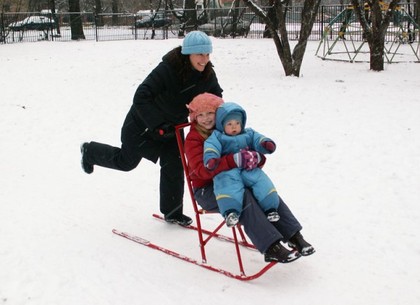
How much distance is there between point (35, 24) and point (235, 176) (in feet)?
87.9

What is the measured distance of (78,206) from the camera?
5895mm

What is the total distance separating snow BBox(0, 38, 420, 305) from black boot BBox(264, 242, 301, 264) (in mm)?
232

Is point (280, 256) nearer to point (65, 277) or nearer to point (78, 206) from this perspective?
point (65, 277)

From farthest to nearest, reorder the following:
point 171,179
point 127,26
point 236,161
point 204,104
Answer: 1. point 127,26
2. point 171,179
3. point 204,104
4. point 236,161

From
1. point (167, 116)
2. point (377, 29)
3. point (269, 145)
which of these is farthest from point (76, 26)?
point (269, 145)

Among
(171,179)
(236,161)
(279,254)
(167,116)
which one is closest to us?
(279,254)

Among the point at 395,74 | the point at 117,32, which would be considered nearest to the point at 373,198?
the point at 395,74

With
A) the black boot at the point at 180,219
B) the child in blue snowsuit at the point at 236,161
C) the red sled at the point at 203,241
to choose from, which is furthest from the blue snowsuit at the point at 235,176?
the black boot at the point at 180,219

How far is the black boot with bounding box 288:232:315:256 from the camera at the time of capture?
3949 millimetres

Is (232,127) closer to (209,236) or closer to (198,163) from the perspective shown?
(198,163)

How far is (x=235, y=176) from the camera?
3.99 metres

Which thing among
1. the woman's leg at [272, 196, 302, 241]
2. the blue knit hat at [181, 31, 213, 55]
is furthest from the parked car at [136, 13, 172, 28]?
the woman's leg at [272, 196, 302, 241]

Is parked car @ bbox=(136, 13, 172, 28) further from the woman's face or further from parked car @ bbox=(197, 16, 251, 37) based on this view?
the woman's face

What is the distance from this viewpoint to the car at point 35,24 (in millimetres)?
27953
